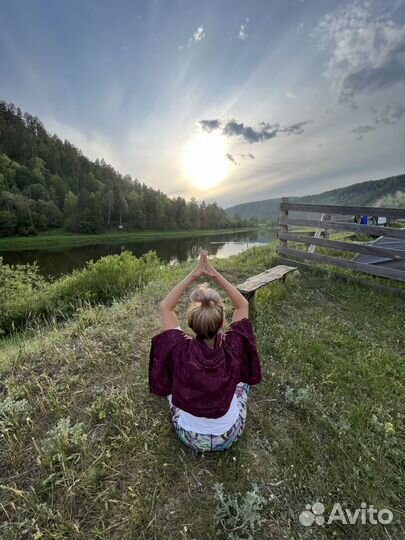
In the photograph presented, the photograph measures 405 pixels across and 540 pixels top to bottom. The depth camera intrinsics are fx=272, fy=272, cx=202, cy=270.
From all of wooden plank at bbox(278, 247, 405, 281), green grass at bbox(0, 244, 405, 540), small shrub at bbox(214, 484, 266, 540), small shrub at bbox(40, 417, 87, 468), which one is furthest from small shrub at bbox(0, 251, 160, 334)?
small shrub at bbox(214, 484, 266, 540)

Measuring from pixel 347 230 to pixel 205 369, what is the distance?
19.0ft

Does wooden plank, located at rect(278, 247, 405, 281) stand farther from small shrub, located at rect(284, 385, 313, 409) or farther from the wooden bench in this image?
small shrub, located at rect(284, 385, 313, 409)

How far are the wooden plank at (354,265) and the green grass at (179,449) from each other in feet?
7.89

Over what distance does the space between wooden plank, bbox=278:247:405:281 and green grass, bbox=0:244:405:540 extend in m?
2.41

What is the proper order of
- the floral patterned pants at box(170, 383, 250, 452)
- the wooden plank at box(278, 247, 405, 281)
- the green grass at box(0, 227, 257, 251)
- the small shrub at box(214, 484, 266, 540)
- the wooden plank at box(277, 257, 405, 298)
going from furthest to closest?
the green grass at box(0, 227, 257, 251), the wooden plank at box(277, 257, 405, 298), the wooden plank at box(278, 247, 405, 281), the floral patterned pants at box(170, 383, 250, 452), the small shrub at box(214, 484, 266, 540)

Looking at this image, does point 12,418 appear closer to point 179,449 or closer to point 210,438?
point 179,449

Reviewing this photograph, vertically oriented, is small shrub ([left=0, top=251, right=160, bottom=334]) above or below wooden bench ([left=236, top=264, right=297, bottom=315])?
below

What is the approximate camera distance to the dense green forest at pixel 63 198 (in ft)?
171

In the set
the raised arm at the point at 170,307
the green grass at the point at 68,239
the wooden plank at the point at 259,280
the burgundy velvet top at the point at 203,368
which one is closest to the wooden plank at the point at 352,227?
the wooden plank at the point at 259,280

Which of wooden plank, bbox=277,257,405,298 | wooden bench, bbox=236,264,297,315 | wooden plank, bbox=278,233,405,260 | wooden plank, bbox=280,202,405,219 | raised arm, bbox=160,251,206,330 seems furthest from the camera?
wooden plank, bbox=277,257,405,298

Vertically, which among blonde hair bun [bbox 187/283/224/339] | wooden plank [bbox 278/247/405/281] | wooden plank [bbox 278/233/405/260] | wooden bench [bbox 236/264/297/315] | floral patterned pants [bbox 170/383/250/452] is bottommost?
floral patterned pants [bbox 170/383/250/452]

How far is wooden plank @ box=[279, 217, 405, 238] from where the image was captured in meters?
5.67

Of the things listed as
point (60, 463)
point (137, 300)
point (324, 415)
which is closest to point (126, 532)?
point (60, 463)

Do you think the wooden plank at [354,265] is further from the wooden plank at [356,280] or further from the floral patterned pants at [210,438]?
the floral patterned pants at [210,438]
